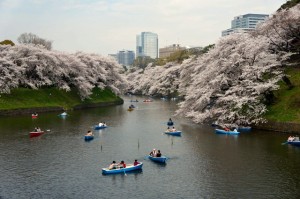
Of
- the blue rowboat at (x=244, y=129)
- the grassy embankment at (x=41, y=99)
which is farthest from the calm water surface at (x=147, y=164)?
the grassy embankment at (x=41, y=99)

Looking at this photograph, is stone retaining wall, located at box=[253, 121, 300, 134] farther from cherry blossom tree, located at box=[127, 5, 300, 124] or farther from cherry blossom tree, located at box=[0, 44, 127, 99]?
cherry blossom tree, located at box=[0, 44, 127, 99]

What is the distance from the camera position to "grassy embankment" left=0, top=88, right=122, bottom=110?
8162 cm

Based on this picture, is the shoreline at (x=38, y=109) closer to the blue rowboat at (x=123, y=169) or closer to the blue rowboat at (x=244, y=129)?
the blue rowboat at (x=244, y=129)

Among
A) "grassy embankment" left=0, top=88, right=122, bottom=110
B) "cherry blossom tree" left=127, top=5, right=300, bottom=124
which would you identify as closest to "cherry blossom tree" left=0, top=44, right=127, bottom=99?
"grassy embankment" left=0, top=88, right=122, bottom=110

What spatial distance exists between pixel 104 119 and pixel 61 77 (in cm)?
2983

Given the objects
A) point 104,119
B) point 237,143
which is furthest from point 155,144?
point 104,119

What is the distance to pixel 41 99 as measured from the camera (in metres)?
89.8

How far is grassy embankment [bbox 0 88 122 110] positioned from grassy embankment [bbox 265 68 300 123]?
51.5 m

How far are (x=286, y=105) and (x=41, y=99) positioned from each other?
186 feet

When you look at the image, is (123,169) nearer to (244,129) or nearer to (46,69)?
(244,129)

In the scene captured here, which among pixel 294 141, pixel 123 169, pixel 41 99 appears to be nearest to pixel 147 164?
pixel 123 169

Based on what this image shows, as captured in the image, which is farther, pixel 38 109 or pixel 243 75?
pixel 38 109

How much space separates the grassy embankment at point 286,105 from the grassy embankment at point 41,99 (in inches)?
2026

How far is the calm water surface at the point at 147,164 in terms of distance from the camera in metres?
31.8
